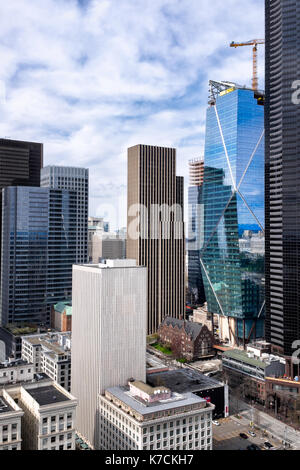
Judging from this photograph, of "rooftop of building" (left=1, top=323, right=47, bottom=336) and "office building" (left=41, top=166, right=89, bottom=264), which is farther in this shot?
"office building" (left=41, top=166, right=89, bottom=264)

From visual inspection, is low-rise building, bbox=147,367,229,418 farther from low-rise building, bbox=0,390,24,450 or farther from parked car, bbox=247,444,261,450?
low-rise building, bbox=0,390,24,450

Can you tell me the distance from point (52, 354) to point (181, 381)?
21.7 metres

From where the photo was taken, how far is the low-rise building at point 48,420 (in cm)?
4131

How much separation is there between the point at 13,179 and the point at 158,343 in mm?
68468

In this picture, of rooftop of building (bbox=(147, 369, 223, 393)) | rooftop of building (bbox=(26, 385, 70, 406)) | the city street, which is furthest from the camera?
rooftop of building (bbox=(147, 369, 223, 393))

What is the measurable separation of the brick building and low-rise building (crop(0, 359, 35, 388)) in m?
41.6

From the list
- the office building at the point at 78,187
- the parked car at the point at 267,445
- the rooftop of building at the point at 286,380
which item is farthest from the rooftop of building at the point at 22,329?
the parked car at the point at 267,445

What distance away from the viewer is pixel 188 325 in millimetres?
97375

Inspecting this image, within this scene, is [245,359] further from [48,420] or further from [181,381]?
[48,420]

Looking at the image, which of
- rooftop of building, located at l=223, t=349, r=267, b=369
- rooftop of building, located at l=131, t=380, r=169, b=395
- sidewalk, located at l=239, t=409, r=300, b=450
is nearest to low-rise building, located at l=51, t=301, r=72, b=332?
rooftop of building, located at l=223, t=349, r=267, b=369

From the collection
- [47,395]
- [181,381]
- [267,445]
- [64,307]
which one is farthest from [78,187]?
[267,445]

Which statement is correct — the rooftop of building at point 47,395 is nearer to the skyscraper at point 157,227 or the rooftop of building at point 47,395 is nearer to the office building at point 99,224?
the skyscraper at point 157,227

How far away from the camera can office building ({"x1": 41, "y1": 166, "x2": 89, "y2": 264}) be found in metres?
109

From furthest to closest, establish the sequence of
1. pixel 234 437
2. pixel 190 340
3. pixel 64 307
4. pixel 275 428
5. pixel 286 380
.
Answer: pixel 64 307, pixel 190 340, pixel 286 380, pixel 275 428, pixel 234 437
